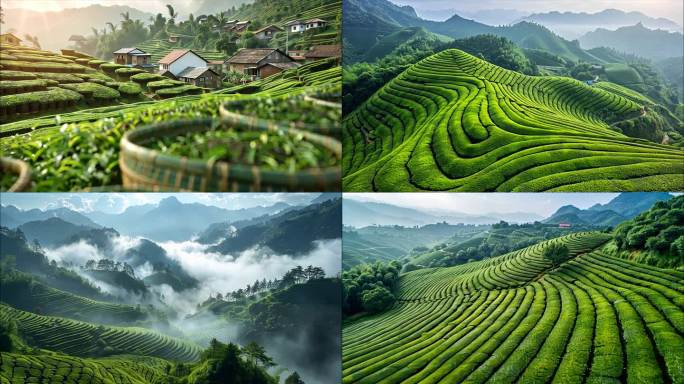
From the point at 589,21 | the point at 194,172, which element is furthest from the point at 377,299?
the point at 589,21

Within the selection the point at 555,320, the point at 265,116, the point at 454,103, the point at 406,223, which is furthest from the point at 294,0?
the point at 555,320

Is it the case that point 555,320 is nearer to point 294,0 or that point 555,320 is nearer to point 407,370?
point 407,370

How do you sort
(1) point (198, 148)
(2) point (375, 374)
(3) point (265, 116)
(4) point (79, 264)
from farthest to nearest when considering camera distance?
1. (4) point (79, 264)
2. (2) point (375, 374)
3. (3) point (265, 116)
4. (1) point (198, 148)

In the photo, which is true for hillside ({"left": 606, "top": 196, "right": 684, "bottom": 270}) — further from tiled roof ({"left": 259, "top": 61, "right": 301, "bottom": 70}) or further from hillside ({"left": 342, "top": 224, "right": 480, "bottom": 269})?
tiled roof ({"left": 259, "top": 61, "right": 301, "bottom": 70})

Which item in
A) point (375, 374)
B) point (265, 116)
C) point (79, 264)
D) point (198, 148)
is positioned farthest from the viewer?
point (79, 264)

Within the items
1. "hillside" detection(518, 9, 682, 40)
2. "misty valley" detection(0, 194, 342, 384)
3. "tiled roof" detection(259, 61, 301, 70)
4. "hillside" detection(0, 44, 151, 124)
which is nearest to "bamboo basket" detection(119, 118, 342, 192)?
"misty valley" detection(0, 194, 342, 384)

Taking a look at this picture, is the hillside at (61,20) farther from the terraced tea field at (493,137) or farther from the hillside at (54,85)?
the terraced tea field at (493,137)
